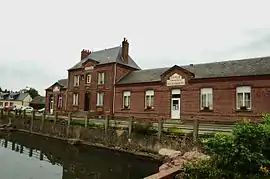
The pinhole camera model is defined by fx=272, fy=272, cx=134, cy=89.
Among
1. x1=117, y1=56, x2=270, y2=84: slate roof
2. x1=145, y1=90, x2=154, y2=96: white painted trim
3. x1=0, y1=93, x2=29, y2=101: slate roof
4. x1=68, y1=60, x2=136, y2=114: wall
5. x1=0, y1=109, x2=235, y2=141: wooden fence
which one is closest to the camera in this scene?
x1=0, y1=109, x2=235, y2=141: wooden fence

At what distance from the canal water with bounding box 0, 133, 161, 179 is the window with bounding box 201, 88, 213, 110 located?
26.8 feet

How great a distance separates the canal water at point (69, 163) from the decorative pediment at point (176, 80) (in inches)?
335

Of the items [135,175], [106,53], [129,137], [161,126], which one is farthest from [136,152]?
[106,53]

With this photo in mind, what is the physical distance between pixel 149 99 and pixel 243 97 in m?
7.86

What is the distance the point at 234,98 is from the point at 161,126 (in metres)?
7.32

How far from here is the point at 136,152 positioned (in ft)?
49.3

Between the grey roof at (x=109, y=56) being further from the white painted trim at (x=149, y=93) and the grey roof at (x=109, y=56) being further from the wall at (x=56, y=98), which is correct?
the white painted trim at (x=149, y=93)

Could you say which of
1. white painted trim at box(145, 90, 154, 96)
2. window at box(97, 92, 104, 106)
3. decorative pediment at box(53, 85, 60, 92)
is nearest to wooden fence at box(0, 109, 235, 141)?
white painted trim at box(145, 90, 154, 96)

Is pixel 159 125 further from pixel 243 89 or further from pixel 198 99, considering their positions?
pixel 243 89

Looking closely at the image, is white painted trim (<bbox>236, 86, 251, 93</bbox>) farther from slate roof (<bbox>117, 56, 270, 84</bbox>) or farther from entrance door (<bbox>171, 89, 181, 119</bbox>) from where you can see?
entrance door (<bbox>171, 89, 181, 119</bbox>)

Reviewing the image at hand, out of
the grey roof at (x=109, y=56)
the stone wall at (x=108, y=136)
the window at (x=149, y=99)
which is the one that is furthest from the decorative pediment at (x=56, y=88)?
the window at (x=149, y=99)

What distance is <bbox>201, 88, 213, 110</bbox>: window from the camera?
20.2 meters

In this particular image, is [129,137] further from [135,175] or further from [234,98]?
[234,98]

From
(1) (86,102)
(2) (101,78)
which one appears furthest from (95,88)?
(1) (86,102)
